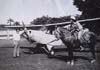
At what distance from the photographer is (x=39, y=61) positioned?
1.40 m

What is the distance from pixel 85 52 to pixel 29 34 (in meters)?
0.55

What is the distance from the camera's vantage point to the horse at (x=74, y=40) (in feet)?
4.64

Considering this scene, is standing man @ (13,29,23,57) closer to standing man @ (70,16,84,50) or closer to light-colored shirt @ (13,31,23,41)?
light-colored shirt @ (13,31,23,41)

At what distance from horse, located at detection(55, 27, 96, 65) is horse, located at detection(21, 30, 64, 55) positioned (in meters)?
0.07

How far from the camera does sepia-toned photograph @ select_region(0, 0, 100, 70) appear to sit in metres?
1.39

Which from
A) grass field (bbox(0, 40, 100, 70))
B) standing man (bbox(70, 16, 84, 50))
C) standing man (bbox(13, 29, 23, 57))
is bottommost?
grass field (bbox(0, 40, 100, 70))

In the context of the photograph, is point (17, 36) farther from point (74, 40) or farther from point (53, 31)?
point (74, 40)

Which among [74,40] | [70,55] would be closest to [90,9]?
[74,40]

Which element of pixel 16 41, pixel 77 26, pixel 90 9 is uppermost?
pixel 90 9

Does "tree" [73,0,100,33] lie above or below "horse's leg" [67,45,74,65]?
above

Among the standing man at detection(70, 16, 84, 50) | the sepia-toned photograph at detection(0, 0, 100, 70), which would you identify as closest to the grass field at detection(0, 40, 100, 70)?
the sepia-toned photograph at detection(0, 0, 100, 70)

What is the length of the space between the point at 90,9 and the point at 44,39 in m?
0.49

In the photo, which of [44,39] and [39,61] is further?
[44,39]

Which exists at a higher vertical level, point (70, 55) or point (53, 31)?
point (53, 31)
